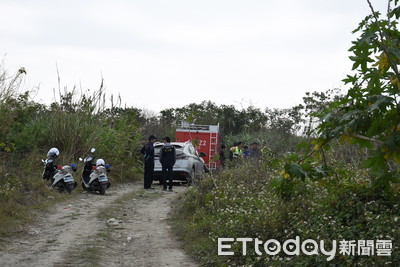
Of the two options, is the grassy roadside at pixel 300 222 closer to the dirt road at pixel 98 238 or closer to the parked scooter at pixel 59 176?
the dirt road at pixel 98 238

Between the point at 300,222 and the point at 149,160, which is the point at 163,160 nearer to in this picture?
the point at 149,160

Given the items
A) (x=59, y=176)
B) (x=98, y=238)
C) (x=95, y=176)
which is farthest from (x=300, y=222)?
(x=95, y=176)

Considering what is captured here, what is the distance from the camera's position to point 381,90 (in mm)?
5316

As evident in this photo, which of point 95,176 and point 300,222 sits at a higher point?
point 300,222

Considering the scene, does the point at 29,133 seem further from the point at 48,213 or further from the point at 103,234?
the point at 103,234

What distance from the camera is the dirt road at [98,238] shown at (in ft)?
25.5

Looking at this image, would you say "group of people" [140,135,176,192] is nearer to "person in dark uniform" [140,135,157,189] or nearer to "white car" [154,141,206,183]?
"person in dark uniform" [140,135,157,189]

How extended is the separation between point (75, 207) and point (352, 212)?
7.68 m

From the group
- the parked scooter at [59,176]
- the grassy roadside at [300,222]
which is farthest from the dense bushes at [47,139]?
the grassy roadside at [300,222]

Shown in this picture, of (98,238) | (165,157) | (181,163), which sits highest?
(165,157)

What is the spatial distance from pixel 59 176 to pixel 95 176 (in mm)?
1160

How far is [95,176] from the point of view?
51.7ft

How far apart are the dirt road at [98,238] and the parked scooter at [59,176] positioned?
3.04 ft

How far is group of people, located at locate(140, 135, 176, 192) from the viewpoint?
1744 cm
